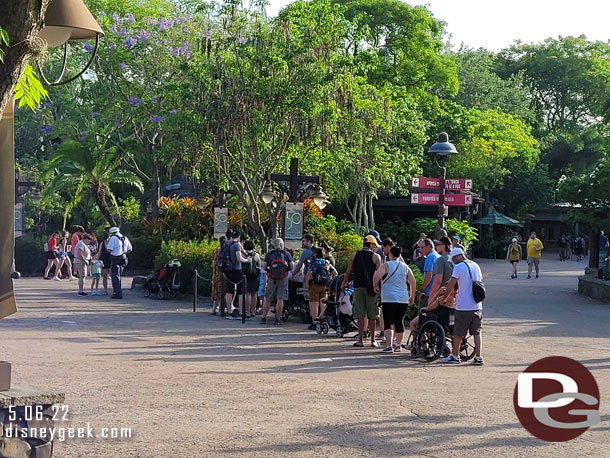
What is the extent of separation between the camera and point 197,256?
2477 centimetres

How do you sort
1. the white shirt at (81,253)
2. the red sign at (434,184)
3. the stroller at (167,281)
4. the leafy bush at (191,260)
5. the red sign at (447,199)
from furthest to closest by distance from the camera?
the white shirt at (81,253), the leafy bush at (191,260), the stroller at (167,281), the red sign at (447,199), the red sign at (434,184)

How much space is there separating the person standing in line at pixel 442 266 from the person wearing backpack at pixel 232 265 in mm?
5873

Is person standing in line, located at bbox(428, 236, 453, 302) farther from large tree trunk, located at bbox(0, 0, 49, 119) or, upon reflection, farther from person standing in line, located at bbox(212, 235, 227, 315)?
large tree trunk, located at bbox(0, 0, 49, 119)

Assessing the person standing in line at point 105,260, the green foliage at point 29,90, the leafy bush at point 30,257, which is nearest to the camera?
the green foliage at point 29,90

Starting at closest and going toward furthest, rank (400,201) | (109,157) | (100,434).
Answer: (100,434), (109,157), (400,201)

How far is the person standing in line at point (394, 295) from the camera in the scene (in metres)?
14.4

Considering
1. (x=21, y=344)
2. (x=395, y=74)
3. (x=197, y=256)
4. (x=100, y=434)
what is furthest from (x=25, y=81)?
(x=395, y=74)

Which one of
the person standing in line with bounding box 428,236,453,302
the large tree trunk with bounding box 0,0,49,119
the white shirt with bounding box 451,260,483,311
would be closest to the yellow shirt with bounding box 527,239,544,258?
the person standing in line with bounding box 428,236,453,302

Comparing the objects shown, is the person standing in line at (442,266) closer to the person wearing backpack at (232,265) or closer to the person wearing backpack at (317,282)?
the person wearing backpack at (317,282)

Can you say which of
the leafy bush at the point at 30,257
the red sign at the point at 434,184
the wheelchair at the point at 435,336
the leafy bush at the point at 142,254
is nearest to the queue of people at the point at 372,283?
the wheelchair at the point at 435,336

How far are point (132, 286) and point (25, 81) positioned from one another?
67.7ft

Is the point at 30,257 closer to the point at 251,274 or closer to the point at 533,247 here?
the point at 533,247

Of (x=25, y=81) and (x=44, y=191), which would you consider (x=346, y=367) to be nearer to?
(x=25, y=81)

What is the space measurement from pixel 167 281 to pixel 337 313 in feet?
28.3
